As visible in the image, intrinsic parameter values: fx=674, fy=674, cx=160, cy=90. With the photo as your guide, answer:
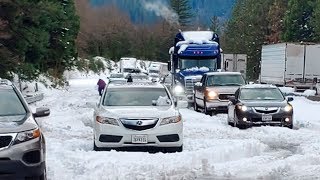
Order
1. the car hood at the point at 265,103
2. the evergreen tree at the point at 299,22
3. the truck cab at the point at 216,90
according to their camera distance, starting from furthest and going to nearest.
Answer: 1. the evergreen tree at the point at 299,22
2. the truck cab at the point at 216,90
3. the car hood at the point at 265,103

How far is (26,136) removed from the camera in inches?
350

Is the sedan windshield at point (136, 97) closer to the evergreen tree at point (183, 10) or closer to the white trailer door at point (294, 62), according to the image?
the white trailer door at point (294, 62)

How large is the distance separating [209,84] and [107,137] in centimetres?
1489

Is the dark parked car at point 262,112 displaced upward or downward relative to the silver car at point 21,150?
downward

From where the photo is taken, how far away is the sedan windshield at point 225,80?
28.1 metres

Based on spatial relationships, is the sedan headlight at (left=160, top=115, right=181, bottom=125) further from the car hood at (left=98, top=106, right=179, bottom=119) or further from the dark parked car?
the dark parked car

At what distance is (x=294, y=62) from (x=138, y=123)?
34111 millimetres

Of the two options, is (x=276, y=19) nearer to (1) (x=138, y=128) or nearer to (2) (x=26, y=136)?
(1) (x=138, y=128)

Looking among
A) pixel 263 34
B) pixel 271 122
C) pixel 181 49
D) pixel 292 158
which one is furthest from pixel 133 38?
pixel 292 158

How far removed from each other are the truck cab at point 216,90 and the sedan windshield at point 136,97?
11807 millimetres

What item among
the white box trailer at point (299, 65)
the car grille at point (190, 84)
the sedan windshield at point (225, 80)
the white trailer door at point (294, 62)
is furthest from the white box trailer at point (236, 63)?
the sedan windshield at point (225, 80)

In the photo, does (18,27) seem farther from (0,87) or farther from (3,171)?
(3,171)

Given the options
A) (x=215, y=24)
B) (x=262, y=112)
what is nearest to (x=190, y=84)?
(x=262, y=112)

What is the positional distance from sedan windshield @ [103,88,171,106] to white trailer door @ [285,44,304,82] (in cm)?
3170
